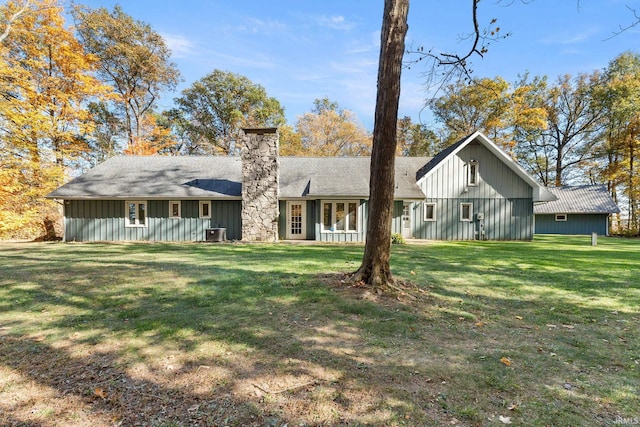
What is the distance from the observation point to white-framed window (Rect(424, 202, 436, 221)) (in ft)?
54.0

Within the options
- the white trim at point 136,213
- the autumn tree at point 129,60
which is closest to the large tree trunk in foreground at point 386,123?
the white trim at point 136,213

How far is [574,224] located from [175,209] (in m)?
28.7

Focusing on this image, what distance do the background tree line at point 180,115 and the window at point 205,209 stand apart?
26.4 ft

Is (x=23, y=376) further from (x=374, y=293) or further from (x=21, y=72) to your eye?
(x=21, y=72)

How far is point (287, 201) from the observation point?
1576 cm

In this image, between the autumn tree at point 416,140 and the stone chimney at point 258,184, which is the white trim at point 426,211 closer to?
the stone chimney at point 258,184

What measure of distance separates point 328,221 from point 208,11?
31.9ft

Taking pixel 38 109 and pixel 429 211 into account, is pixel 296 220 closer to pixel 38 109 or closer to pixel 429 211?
pixel 429 211

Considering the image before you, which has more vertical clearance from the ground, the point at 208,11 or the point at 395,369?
the point at 208,11

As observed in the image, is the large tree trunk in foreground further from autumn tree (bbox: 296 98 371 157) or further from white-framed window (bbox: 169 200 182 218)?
autumn tree (bbox: 296 98 371 157)

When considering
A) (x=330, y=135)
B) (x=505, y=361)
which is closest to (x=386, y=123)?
(x=505, y=361)

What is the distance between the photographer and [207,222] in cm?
1557

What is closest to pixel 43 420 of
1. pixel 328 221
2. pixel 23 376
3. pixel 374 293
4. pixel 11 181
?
pixel 23 376

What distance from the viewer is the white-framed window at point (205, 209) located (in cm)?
1562
